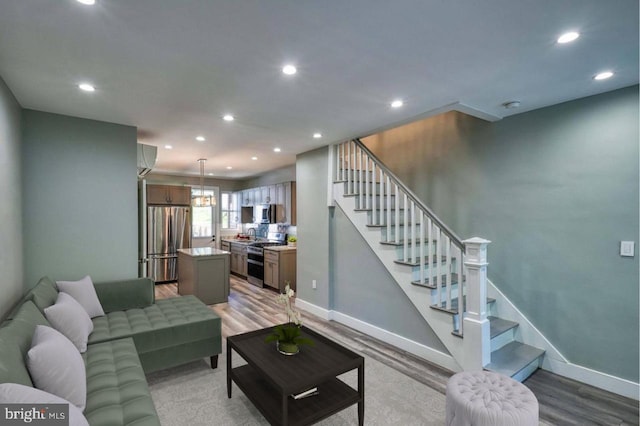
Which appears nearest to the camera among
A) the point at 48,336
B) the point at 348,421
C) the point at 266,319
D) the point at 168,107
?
the point at 48,336

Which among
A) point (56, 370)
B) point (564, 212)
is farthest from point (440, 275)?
point (56, 370)

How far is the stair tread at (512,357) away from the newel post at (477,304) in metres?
0.11

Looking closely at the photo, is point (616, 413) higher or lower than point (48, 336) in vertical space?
lower

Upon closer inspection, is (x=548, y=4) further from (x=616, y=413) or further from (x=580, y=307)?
(x=616, y=413)

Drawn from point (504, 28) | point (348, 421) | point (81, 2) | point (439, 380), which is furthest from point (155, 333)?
point (504, 28)

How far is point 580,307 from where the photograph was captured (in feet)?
9.52

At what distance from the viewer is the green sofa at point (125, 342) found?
1.62 metres

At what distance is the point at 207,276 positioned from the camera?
5.13 metres

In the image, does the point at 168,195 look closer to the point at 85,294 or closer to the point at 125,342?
the point at 85,294

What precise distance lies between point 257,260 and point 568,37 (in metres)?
6.07

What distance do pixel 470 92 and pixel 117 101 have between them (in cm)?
326

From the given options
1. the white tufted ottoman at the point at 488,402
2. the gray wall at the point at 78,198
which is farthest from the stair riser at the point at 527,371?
the gray wall at the point at 78,198

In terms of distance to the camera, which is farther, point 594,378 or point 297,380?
point 594,378

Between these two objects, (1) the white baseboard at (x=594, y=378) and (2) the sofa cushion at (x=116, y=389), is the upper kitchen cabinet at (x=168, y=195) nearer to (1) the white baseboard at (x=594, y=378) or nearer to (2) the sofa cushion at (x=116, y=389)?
(2) the sofa cushion at (x=116, y=389)
